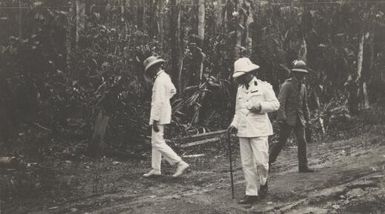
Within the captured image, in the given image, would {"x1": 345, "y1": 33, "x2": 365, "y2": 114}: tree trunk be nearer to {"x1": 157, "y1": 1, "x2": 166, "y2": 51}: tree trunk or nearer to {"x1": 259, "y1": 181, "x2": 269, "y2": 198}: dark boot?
{"x1": 157, "y1": 1, "x2": 166, "y2": 51}: tree trunk

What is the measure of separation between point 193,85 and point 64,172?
5293mm

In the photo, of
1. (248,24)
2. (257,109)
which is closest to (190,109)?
(248,24)

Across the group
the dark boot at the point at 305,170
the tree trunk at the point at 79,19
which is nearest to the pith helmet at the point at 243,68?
the dark boot at the point at 305,170

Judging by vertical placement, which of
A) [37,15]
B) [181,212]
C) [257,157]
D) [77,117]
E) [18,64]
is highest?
[37,15]

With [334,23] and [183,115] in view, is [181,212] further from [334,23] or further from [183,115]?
[334,23]

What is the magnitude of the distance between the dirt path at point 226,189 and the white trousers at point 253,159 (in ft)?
0.92

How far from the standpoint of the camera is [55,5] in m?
14.1

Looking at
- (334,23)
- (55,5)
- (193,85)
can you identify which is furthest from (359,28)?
(55,5)

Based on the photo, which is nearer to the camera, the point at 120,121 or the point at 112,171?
the point at 112,171

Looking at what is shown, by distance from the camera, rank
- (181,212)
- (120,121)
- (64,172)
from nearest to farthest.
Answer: (181,212), (64,172), (120,121)

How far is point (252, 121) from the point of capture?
7.27 meters

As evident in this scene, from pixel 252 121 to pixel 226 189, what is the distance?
1.42 meters

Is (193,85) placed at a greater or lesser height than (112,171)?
greater

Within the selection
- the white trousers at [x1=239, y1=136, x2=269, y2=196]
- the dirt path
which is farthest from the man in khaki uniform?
the white trousers at [x1=239, y1=136, x2=269, y2=196]
